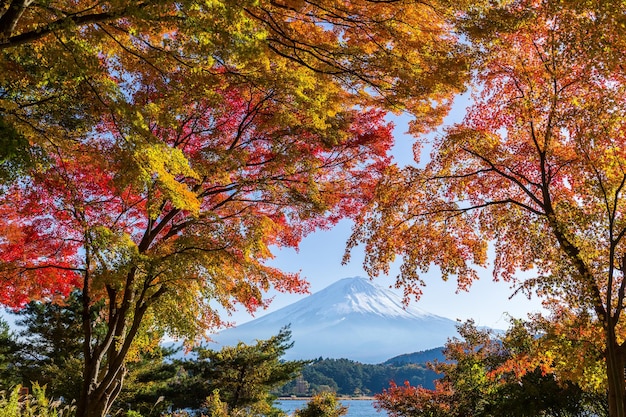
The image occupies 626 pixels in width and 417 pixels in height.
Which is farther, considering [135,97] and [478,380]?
[478,380]

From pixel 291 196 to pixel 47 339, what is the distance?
1517 cm

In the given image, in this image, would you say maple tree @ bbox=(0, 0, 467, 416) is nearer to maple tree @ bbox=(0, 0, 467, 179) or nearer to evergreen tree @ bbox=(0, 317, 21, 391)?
maple tree @ bbox=(0, 0, 467, 179)

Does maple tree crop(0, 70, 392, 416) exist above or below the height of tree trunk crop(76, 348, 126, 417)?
above

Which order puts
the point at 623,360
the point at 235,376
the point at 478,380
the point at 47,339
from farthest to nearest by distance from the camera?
the point at 47,339 → the point at 235,376 → the point at 478,380 → the point at 623,360

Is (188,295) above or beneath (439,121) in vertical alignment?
beneath

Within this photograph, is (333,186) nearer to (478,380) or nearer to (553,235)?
(553,235)

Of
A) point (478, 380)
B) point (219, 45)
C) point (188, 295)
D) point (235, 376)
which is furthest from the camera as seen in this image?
point (235, 376)

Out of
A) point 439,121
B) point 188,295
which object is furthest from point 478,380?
point 188,295

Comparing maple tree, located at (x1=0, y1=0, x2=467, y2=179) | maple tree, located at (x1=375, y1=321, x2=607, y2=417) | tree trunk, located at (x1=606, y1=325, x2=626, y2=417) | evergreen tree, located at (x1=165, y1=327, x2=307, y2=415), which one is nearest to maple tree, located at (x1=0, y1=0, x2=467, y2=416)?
maple tree, located at (x1=0, y1=0, x2=467, y2=179)

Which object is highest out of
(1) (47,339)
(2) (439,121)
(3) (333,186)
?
(2) (439,121)

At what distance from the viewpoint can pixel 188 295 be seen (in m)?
5.52

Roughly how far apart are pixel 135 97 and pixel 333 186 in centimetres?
337

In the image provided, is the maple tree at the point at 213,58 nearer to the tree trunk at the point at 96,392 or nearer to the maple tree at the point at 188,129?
the maple tree at the point at 188,129

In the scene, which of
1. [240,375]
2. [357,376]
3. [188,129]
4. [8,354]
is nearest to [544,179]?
[188,129]
